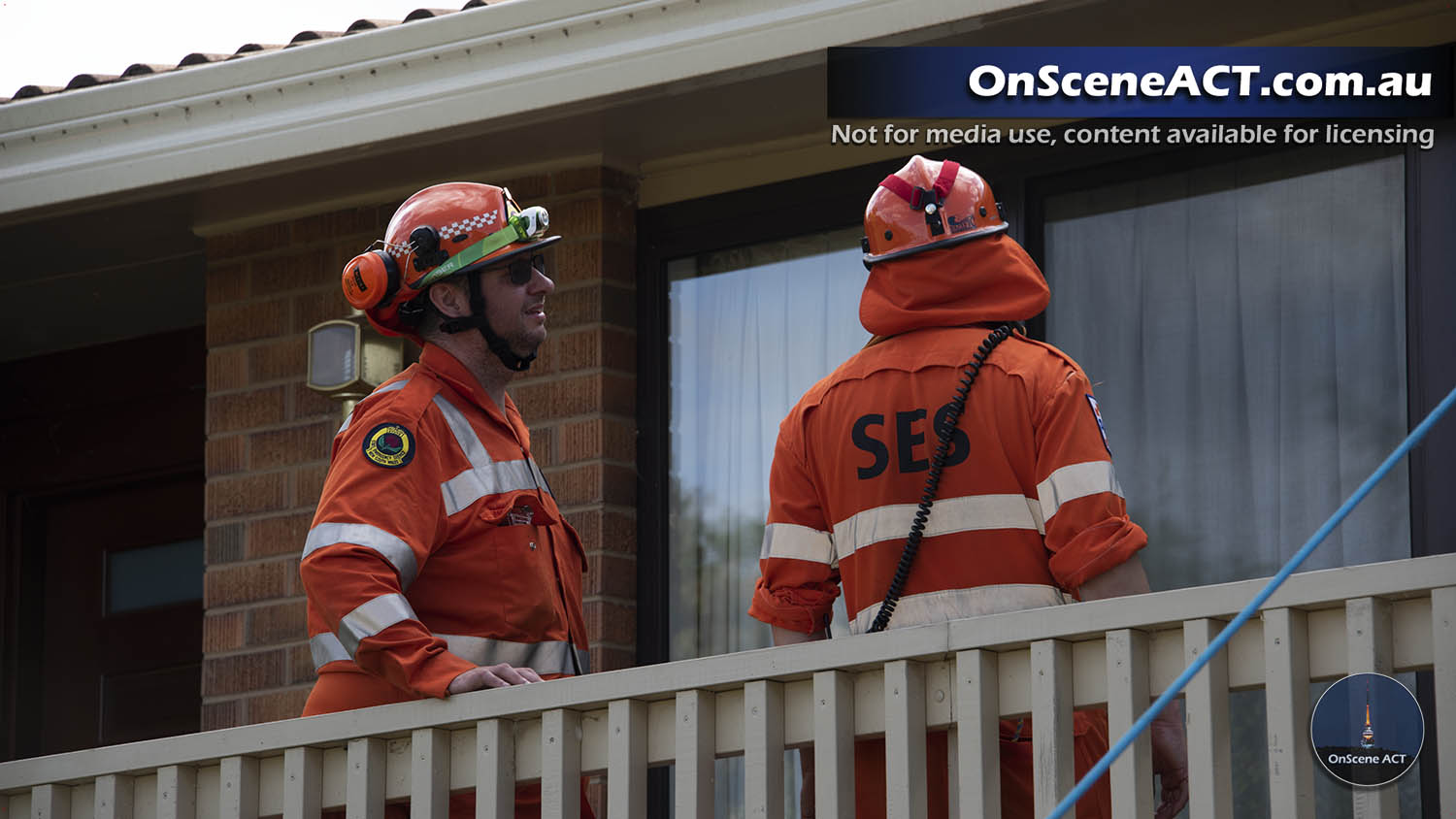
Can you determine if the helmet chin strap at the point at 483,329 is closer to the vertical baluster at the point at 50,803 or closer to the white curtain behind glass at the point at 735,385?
the vertical baluster at the point at 50,803

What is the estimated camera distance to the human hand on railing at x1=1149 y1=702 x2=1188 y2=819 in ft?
13.6

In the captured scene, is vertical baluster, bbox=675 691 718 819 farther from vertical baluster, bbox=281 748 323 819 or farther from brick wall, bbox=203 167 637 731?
brick wall, bbox=203 167 637 731

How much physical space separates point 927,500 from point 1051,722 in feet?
2.35

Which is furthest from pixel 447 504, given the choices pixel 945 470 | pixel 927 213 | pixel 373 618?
pixel 927 213

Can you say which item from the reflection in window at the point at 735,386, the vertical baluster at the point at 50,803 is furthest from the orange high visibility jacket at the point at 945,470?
the reflection in window at the point at 735,386

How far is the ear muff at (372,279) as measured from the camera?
4895 millimetres

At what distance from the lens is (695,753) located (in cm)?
406

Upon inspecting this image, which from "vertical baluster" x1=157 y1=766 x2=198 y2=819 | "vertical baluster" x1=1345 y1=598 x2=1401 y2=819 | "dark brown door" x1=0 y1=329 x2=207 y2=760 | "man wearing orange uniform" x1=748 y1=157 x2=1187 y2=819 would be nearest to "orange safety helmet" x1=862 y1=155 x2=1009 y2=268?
"man wearing orange uniform" x1=748 y1=157 x2=1187 y2=819

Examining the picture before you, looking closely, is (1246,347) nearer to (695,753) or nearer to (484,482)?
(484,482)

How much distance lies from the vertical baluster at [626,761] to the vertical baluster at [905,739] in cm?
53

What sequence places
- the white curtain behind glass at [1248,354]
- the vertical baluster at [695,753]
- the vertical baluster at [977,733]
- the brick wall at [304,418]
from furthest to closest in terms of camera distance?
the brick wall at [304,418] < the white curtain behind glass at [1248,354] < the vertical baluster at [695,753] < the vertical baluster at [977,733]

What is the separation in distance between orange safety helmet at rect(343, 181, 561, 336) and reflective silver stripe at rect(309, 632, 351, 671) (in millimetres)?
800

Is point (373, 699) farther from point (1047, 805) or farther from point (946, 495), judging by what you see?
point (1047, 805)

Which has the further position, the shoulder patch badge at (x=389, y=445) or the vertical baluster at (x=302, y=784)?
the shoulder patch badge at (x=389, y=445)
